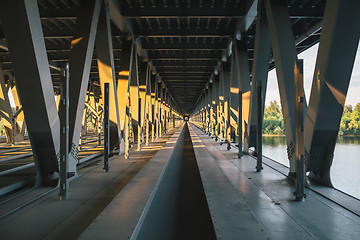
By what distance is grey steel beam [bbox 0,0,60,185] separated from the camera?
4883 mm

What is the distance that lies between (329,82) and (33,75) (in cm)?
599

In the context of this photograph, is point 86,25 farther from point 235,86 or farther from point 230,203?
point 235,86

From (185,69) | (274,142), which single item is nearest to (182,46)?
(274,142)

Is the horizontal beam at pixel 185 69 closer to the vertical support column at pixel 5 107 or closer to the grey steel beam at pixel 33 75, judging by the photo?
the vertical support column at pixel 5 107

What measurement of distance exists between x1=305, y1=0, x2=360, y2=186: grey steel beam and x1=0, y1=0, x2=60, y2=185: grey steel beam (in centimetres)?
574

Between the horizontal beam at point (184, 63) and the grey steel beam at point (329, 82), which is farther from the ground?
the horizontal beam at point (184, 63)

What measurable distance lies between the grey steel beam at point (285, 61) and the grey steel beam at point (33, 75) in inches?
229

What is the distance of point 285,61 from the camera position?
6.80 meters

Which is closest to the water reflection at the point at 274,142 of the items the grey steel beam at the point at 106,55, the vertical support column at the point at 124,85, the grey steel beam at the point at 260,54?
the grey steel beam at the point at 260,54

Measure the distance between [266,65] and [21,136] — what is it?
747 inches

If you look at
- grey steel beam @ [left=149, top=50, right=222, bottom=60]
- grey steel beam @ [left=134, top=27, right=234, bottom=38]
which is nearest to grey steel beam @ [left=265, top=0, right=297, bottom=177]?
grey steel beam @ [left=134, top=27, right=234, bottom=38]

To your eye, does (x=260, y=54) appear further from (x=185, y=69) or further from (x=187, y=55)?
(x=185, y=69)

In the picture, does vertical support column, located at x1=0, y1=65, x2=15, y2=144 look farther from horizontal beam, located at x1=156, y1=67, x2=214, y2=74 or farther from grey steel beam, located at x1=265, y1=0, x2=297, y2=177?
grey steel beam, located at x1=265, y1=0, x2=297, y2=177

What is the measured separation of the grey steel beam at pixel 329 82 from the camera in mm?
4492
